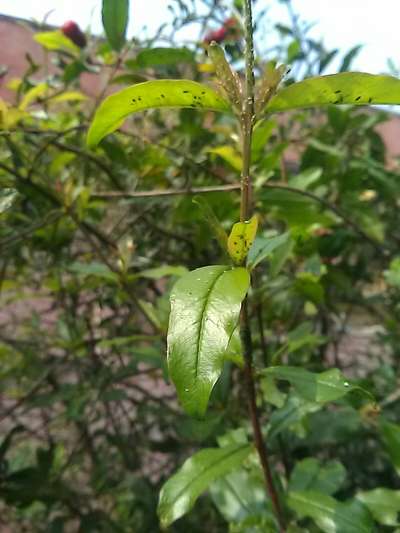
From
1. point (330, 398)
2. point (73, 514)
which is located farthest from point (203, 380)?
point (73, 514)

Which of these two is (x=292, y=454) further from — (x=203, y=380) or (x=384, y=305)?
(x=203, y=380)

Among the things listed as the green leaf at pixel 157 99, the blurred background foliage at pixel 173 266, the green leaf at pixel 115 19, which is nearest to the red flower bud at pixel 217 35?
the blurred background foliage at pixel 173 266

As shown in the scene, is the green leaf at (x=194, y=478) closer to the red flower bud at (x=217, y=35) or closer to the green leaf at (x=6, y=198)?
the green leaf at (x=6, y=198)

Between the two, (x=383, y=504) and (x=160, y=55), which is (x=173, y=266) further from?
(x=383, y=504)

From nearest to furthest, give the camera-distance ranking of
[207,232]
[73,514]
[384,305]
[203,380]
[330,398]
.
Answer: [203,380] → [330,398] → [207,232] → [73,514] → [384,305]

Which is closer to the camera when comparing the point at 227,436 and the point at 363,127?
the point at 227,436

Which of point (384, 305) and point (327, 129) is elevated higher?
point (327, 129)
